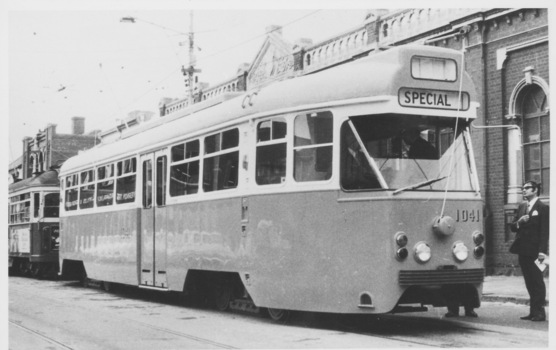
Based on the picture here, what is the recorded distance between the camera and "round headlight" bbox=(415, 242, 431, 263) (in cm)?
883

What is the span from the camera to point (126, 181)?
14.5 metres

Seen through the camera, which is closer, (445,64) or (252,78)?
(445,64)

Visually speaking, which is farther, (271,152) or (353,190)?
(271,152)

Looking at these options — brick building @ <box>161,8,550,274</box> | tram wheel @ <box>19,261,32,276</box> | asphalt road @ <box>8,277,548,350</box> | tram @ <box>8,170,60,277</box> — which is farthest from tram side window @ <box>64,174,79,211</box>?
brick building @ <box>161,8,550,274</box>

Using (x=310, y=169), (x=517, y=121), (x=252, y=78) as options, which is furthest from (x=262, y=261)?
(x=252, y=78)

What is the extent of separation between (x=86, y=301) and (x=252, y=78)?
1125cm

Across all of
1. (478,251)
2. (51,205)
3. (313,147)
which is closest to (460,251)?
(478,251)

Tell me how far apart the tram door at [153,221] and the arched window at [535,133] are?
7455 mm

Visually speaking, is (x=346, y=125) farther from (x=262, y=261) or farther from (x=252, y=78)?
(x=252, y=78)

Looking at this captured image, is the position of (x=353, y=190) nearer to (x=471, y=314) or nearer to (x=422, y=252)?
(x=422, y=252)

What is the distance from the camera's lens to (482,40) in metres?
16.9

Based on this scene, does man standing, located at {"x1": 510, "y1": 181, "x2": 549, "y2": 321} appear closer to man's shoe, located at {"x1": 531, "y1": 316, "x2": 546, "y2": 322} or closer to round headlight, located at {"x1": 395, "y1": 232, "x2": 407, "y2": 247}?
man's shoe, located at {"x1": 531, "y1": 316, "x2": 546, "y2": 322}

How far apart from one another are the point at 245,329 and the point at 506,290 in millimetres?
5874

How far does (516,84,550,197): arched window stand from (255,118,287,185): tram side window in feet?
24.4
